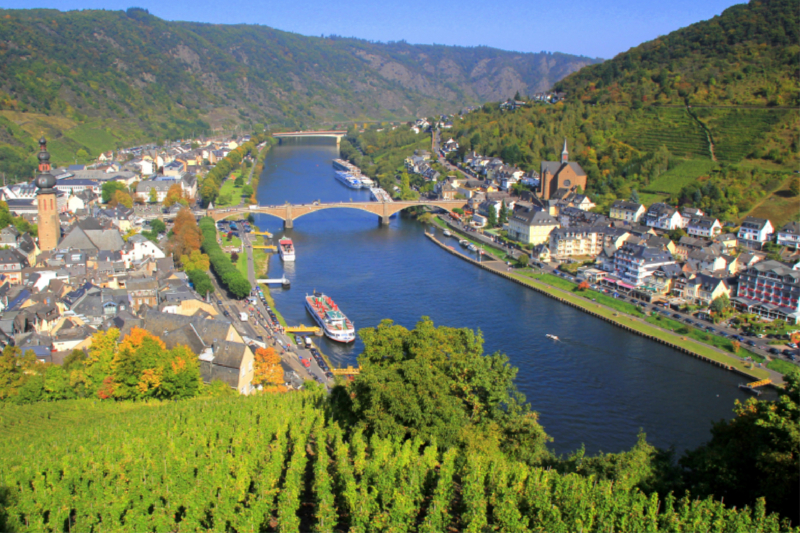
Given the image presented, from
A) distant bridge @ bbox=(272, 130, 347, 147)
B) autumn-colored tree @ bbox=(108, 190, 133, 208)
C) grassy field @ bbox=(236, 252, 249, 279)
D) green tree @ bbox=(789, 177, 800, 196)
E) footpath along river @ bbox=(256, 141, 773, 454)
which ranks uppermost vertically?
distant bridge @ bbox=(272, 130, 347, 147)

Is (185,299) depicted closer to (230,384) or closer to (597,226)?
(230,384)

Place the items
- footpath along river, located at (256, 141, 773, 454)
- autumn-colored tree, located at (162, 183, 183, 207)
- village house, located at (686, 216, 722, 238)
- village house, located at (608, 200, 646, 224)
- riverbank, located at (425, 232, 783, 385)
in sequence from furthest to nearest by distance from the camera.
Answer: autumn-colored tree, located at (162, 183, 183, 207) < village house, located at (608, 200, 646, 224) < village house, located at (686, 216, 722, 238) < riverbank, located at (425, 232, 783, 385) < footpath along river, located at (256, 141, 773, 454)

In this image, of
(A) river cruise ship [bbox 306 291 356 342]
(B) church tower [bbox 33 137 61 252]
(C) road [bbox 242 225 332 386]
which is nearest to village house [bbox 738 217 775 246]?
(A) river cruise ship [bbox 306 291 356 342]

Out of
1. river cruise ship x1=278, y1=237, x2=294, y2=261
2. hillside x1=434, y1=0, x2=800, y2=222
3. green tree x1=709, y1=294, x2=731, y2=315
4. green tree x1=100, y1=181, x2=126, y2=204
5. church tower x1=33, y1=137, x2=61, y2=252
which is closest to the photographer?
green tree x1=709, y1=294, x2=731, y2=315

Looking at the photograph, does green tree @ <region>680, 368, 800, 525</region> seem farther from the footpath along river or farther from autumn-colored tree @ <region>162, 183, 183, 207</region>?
autumn-colored tree @ <region>162, 183, 183, 207</region>

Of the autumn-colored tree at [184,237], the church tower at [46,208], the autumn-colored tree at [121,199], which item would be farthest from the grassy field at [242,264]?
the autumn-colored tree at [121,199]

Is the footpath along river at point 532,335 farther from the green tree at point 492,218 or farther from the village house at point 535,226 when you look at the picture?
the village house at point 535,226

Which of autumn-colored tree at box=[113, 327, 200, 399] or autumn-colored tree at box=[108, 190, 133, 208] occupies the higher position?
autumn-colored tree at box=[108, 190, 133, 208]

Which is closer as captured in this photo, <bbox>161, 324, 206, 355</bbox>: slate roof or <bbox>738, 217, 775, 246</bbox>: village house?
<bbox>161, 324, 206, 355</bbox>: slate roof
